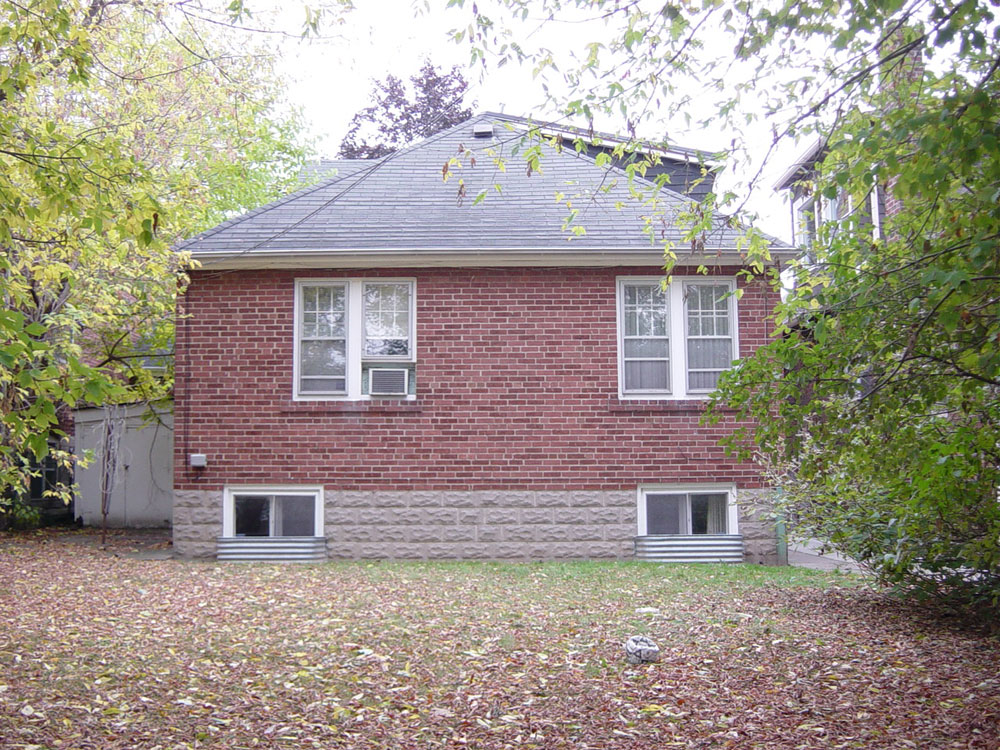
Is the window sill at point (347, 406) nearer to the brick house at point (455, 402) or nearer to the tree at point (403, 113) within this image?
the brick house at point (455, 402)

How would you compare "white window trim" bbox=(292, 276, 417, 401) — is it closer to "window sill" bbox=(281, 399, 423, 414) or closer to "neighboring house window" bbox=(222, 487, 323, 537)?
"window sill" bbox=(281, 399, 423, 414)

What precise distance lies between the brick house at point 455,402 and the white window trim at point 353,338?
1.0 inches

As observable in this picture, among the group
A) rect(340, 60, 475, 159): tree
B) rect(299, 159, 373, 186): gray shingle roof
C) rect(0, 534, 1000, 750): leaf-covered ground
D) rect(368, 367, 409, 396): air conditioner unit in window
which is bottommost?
rect(0, 534, 1000, 750): leaf-covered ground

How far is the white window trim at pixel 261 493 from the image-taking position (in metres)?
11.8

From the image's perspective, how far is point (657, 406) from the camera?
11.8 metres

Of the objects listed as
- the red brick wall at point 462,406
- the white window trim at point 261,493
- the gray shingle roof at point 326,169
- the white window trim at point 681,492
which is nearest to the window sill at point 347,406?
the red brick wall at point 462,406

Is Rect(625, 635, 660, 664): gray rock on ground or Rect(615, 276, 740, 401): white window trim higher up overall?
Rect(615, 276, 740, 401): white window trim

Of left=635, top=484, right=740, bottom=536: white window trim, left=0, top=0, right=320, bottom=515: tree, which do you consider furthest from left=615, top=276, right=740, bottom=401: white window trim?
left=0, top=0, right=320, bottom=515: tree

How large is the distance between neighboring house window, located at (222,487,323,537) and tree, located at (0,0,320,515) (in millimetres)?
2292

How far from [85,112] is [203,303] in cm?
354

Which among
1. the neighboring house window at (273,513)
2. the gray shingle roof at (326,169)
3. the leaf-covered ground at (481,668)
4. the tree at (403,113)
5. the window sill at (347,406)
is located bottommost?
the leaf-covered ground at (481,668)

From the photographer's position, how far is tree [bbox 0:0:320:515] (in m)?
5.36

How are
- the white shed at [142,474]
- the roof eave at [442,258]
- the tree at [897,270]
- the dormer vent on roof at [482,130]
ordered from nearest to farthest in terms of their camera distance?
the tree at [897,270], the roof eave at [442,258], the dormer vent on roof at [482,130], the white shed at [142,474]

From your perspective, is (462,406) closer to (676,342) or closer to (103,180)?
(676,342)
